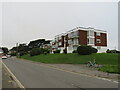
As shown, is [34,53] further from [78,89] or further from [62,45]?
[78,89]

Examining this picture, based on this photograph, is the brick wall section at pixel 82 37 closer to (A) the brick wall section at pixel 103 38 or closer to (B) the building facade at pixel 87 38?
(B) the building facade at pixel 87 38

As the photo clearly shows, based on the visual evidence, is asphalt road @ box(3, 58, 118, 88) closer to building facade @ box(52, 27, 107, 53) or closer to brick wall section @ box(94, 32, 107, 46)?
building facade @ box(52, 27, 107, 53)

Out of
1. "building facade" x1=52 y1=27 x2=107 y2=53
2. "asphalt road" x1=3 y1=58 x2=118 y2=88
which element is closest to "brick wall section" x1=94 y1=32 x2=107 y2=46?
"building facade" x1=52 y1=27 x2=107 y2=53

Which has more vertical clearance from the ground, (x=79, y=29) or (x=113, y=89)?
(x=79, y=29)

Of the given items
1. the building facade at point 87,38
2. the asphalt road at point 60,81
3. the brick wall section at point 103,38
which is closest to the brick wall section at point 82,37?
the building facade at point 87,38

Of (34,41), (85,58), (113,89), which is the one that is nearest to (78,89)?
(113,89)

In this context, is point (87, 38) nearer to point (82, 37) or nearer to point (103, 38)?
point (82, 37)

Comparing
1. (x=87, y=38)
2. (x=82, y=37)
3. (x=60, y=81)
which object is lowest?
(x=60, y=81)

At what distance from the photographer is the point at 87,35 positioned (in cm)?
6938

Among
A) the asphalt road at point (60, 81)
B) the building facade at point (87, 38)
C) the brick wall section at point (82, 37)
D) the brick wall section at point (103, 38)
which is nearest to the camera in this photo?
the asphalt road at point (60, 81)

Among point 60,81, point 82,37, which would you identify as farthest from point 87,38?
point 60,81

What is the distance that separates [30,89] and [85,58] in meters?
28.4

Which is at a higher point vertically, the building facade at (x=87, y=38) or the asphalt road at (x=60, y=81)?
the building facade at (x=87, y=38)

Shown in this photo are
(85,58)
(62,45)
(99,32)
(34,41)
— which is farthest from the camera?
(34,41)
